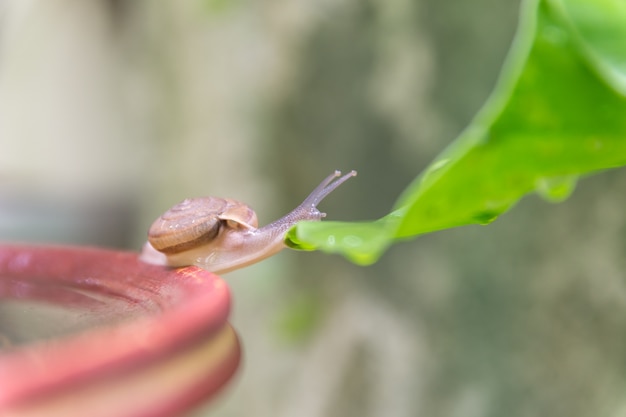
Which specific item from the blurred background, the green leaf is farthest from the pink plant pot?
the blurred background

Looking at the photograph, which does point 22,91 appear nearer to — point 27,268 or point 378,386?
point 378,386

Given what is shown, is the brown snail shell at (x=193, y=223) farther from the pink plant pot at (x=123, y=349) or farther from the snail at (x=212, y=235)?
the pink plant pot at (x=123, y=349)

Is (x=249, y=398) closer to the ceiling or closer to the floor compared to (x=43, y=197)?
closer to the floor

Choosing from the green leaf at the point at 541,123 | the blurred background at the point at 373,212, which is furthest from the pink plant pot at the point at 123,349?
the blurred background at the point at 373,212

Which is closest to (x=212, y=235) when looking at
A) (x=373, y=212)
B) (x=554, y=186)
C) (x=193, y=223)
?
(x=193, y=223)

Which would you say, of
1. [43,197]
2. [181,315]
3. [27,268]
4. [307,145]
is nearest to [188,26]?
[307,145]

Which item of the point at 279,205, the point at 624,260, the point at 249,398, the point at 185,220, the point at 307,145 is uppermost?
the point at 185,220
